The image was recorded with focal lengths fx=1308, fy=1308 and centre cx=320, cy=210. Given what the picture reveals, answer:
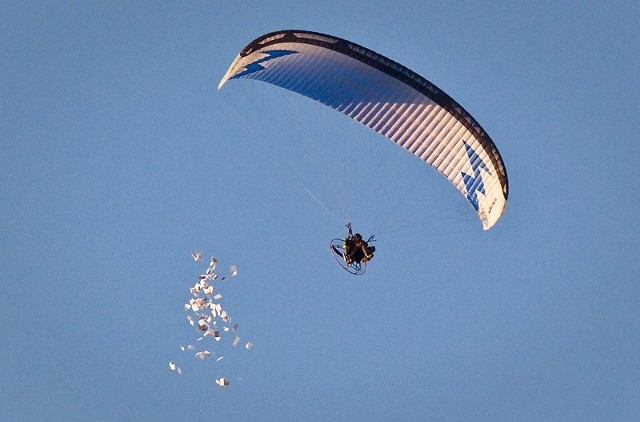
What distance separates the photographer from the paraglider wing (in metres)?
34.5

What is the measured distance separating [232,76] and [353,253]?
231 inches

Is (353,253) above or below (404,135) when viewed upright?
below

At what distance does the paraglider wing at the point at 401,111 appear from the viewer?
3450 centimetres

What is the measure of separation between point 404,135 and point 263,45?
181 inches

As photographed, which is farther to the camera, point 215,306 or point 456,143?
point 456,143

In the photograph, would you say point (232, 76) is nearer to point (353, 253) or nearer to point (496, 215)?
point (353, 253)

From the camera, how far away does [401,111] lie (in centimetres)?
3478

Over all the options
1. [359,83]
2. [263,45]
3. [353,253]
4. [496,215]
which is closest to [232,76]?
[263,45]

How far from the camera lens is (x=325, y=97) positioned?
34.7 metres

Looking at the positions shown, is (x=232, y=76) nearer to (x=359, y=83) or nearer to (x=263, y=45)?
(x=263, y=45)

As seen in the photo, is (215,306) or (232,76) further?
(232,76)

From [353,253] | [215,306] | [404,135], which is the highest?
[404,135]

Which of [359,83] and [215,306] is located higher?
[359,83]

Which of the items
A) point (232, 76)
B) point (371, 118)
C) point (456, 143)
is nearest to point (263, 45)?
point (232, 76)
